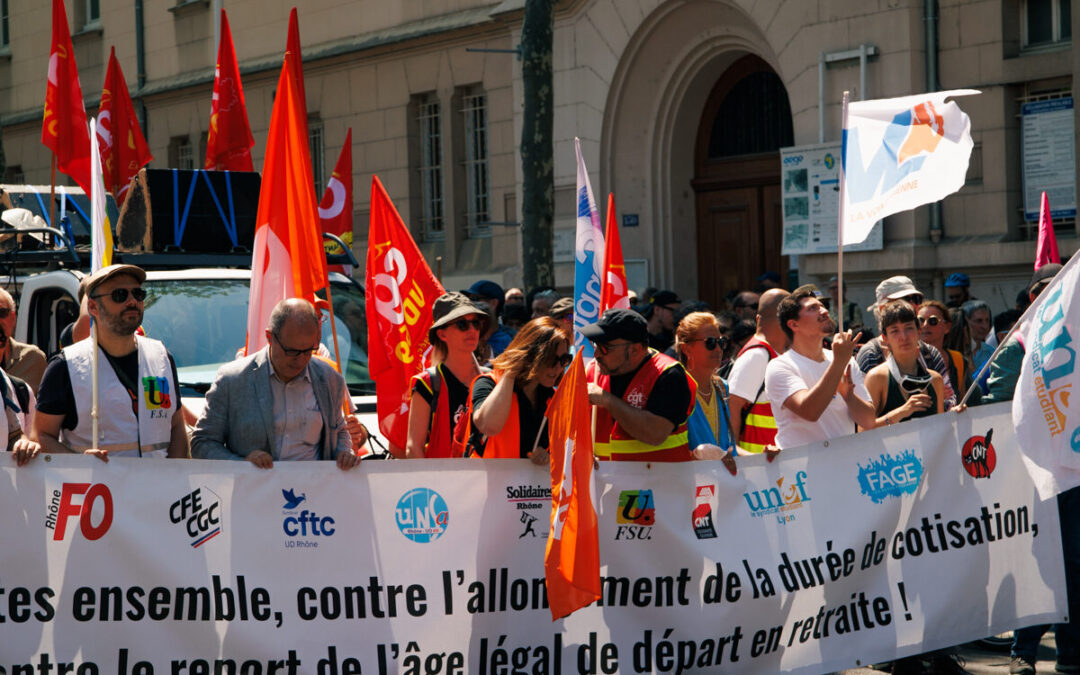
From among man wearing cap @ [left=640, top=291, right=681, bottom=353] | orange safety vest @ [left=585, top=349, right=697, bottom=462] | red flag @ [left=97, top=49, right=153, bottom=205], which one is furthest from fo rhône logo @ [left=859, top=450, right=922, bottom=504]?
red flag @ [left=97, top=49, right=153, bottom=205]

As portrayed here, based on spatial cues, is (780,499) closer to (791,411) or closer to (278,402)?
(791,411)

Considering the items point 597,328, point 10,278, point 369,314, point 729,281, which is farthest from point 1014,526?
point 729,281

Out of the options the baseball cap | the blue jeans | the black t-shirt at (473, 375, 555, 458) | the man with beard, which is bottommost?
the blue jeans

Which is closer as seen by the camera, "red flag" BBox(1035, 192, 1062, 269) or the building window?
"red flag" BBox(1035, 192, 1062, 269)

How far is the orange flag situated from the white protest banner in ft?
0.98

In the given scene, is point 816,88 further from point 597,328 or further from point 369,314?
point 597,328

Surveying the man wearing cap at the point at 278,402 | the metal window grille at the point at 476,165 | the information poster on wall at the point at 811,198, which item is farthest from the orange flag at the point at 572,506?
the metal window grille at the point at 476,165

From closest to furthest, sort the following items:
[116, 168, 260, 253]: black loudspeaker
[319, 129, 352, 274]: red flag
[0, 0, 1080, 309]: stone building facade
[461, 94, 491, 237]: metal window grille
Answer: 1. [116, 168, 260, 253]: black loudspeaker
2. [319, 129, 352, 274]: red flag
3. [0, 0, 1080, 309]: stone building facade
4. [461, 94, 491, 237]: metal window grille

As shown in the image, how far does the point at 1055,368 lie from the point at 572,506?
2.40 m

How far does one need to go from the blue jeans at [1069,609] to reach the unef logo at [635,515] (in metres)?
2.03

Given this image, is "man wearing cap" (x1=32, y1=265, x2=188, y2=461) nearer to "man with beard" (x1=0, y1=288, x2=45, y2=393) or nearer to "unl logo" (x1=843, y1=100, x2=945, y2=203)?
"man with beard" (x1=0, y1=288, x2=45, y2=393)

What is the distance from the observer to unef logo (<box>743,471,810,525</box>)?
648cm

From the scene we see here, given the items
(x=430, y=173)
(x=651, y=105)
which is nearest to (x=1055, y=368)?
(x=651, y=105)

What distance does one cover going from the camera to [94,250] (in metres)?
6.46
